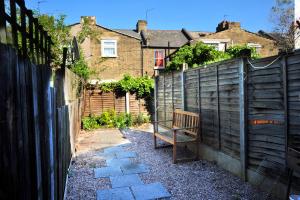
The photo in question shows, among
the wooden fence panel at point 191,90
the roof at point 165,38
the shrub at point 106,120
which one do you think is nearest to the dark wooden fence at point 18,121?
the wooden fence panel at point 191,90

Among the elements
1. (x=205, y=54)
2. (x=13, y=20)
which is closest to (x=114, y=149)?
(x=13, y=20)

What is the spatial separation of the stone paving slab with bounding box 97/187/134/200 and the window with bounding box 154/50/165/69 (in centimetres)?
1778

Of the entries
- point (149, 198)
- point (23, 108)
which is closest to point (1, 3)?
point (23, 108)

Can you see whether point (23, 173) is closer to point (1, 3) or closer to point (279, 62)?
point (1, 3)

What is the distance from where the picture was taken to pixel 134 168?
6242 mm

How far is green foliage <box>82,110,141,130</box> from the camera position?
12891mm

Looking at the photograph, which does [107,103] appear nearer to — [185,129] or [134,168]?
[185,129]

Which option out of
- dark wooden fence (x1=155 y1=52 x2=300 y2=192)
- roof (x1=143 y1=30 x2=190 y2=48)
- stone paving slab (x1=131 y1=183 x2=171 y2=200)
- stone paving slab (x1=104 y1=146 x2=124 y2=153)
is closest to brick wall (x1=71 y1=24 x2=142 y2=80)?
roof (x1=143 y1=30 x2=190 y2=48)

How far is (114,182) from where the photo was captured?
5.31m

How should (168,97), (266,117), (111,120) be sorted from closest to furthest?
(266,117) → (168,97) → (111,120)

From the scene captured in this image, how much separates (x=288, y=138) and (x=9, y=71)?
3728mm

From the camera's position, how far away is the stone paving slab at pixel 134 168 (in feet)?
19.6

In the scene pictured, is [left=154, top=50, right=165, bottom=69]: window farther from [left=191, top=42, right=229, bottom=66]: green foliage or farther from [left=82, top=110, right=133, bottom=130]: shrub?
[left=82, top=110, right=133, bottom=130]: shrub

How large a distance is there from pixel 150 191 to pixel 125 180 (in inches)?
31.1
